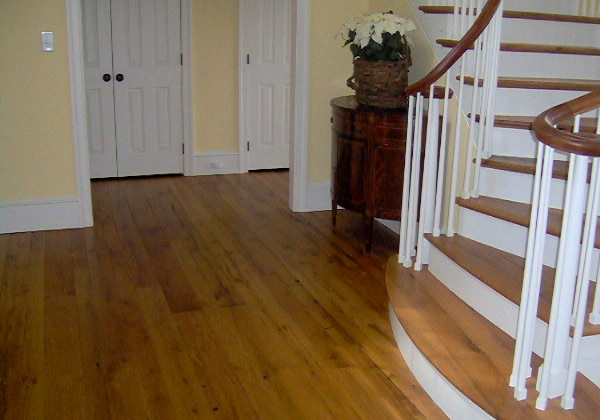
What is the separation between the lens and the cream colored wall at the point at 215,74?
20.0 ft

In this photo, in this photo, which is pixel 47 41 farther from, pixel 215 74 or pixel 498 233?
pixel 498 233

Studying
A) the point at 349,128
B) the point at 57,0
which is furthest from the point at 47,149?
the point at 349,128

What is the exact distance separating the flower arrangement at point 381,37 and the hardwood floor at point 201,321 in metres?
1.26

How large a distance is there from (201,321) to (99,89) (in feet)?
11.1

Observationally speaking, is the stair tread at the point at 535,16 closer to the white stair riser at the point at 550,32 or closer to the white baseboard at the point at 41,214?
the white stair riser at the point at 550,32

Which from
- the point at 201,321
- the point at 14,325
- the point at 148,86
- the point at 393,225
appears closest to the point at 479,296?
the point at 201,321

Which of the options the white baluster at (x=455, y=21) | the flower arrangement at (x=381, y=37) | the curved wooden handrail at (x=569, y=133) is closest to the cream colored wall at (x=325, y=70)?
the flower arrangement at (x=381, y=37)

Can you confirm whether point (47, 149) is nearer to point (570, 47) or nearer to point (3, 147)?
point (3, 147)

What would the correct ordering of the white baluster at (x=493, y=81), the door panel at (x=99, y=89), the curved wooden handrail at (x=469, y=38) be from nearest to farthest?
the curved wooden handrail at (x=469, y=38), the white baluster at (x=493, y=81), the door panel at (x=99, y=89)

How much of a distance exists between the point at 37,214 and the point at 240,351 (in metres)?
2.37

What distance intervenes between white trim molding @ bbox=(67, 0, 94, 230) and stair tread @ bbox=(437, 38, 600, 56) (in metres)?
2.46

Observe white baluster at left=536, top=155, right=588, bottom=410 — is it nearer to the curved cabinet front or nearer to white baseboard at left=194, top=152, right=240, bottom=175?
the curved cabinet front

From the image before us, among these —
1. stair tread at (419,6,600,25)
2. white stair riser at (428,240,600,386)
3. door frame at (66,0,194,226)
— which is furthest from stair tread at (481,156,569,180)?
door frame at (66,0,194,226)

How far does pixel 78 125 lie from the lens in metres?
4.65
